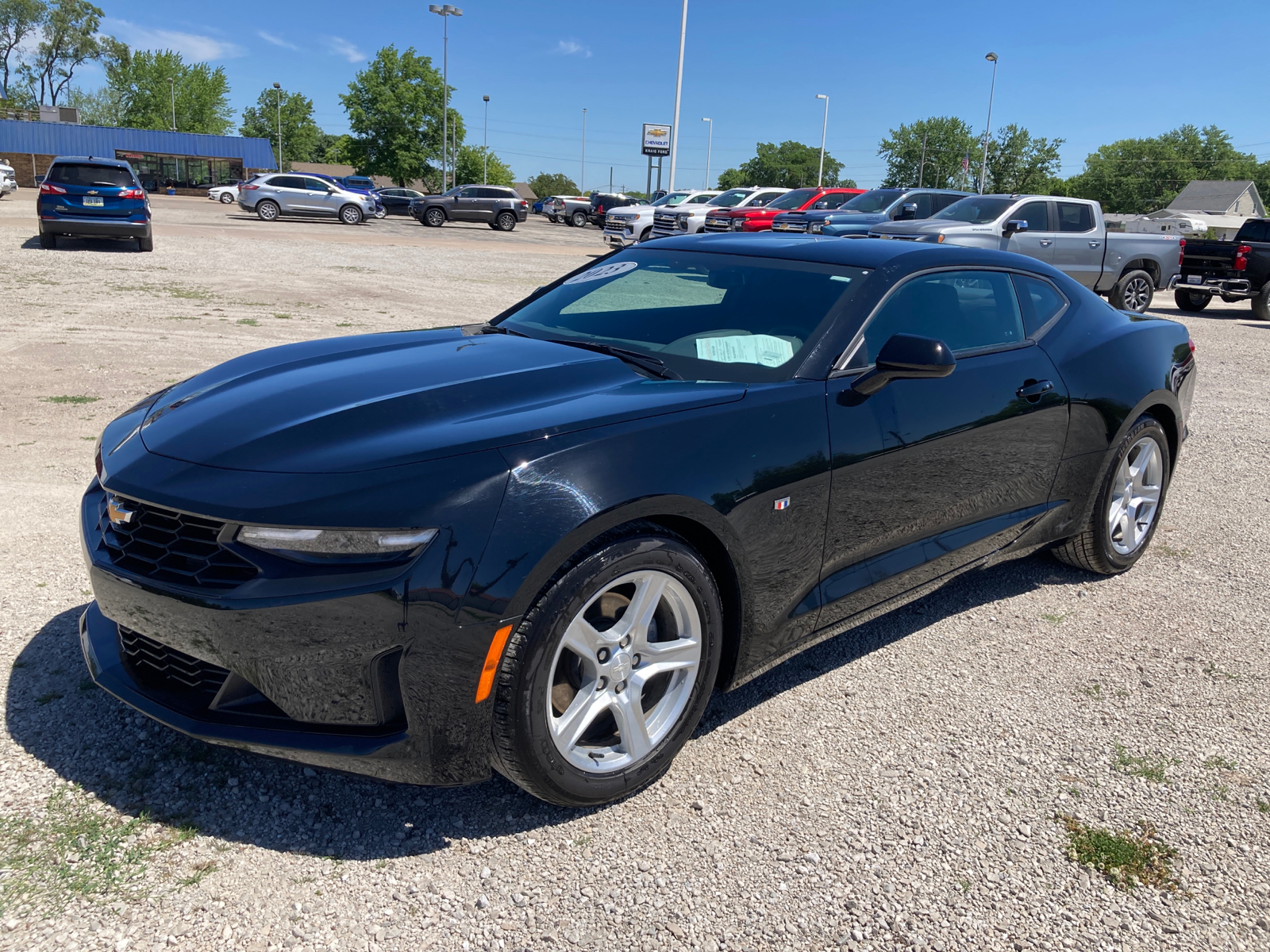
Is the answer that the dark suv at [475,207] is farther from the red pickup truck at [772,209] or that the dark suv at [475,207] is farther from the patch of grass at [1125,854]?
the patch of grass at [1125,854]

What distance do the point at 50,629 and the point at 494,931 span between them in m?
2.24

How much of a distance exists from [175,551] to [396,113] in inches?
2851

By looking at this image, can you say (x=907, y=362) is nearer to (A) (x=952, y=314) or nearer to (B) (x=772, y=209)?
(A) (x=952, y=314)

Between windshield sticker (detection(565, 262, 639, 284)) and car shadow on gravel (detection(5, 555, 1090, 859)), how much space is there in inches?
75.5

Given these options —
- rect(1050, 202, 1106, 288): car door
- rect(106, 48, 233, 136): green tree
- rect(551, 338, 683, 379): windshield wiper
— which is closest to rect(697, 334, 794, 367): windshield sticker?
rect(551, 338, 683, 379): windshield wiper

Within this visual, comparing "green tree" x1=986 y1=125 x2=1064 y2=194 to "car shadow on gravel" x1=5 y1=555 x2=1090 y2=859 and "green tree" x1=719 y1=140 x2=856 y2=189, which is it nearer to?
"green tree" x1=719 y1=140 x2=856 y2=189

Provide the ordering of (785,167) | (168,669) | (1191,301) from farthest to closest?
(785,167) < (1191,301) < (168,669)

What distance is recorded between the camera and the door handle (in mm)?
3740

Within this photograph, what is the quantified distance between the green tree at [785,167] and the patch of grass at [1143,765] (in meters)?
139

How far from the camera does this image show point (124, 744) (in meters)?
2.76

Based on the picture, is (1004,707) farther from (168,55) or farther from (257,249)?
(168,55)

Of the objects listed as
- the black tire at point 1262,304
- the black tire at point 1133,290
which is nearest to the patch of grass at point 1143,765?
the black tire at point 1133,290

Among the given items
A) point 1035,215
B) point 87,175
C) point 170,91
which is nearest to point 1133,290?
point 1035,215

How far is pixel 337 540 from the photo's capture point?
7.25 feet
